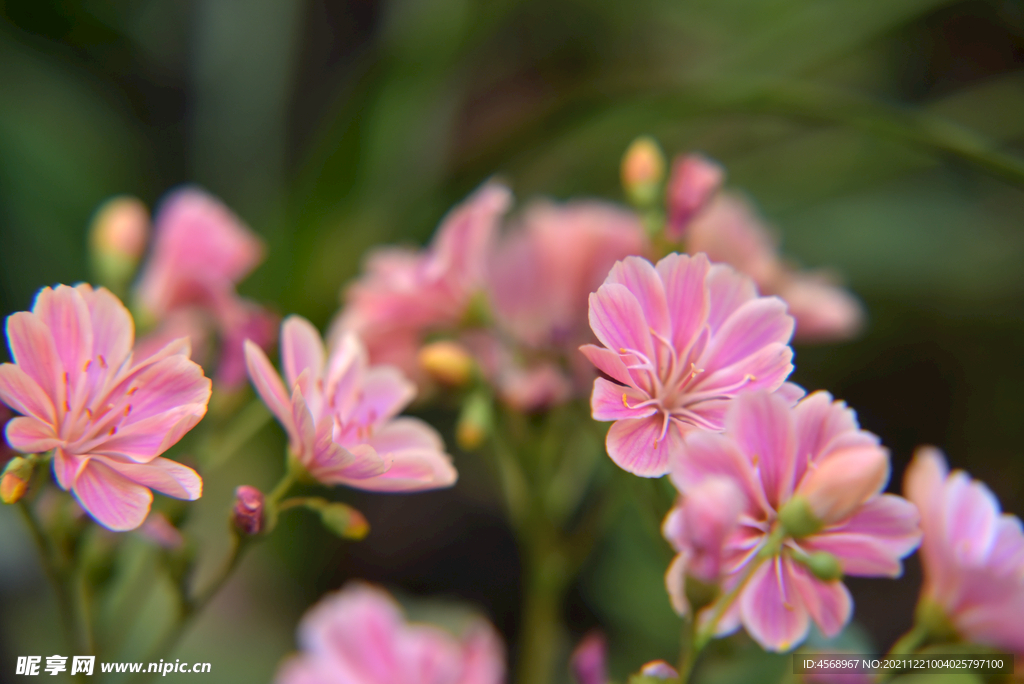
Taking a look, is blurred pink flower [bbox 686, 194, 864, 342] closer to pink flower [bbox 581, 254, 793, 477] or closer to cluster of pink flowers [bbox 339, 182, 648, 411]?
cluster of pink flowers [bbox 339, 182, 648, 411]

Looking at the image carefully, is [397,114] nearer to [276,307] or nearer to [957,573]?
[276,307]

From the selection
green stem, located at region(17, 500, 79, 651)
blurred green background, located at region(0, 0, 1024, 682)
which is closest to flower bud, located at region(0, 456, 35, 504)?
green stem, located at region(17, 500, 79, 651)

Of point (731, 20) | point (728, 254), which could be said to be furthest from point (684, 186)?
point (731, 20)

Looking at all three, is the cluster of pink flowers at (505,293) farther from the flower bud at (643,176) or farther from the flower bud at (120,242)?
the flower bud at (120,242)

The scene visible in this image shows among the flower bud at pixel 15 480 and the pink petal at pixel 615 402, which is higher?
the pink petal at pixel 615 402

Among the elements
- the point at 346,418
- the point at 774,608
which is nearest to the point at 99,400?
the point at 346,418

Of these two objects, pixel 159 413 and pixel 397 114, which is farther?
pixel 397 114

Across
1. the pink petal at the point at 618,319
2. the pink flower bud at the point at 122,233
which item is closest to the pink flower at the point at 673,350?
→ the pink petal at the point at 618,319

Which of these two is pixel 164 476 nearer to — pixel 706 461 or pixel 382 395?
pixel 382 395
